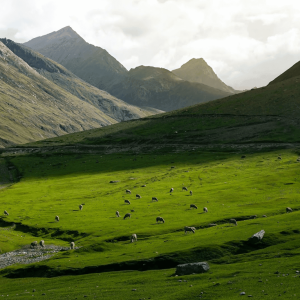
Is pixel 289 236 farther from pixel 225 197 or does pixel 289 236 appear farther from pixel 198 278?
pixel 225 197

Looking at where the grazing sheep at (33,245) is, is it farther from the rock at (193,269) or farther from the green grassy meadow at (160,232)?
the rock at (193,269)

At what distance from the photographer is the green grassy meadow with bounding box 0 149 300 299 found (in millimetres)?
34000

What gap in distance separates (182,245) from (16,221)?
4334 centimetres

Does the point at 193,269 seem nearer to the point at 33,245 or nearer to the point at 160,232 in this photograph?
the point at 160,232

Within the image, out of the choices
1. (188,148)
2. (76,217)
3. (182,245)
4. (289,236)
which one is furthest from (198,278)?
(188,148)

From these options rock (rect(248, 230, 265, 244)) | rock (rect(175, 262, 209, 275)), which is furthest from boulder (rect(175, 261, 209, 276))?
rock (rect(248, 230, 265, 244))

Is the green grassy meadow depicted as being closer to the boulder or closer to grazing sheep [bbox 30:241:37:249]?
the boulder

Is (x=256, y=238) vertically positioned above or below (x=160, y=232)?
above

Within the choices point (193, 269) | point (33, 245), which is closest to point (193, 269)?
point (193, 269)

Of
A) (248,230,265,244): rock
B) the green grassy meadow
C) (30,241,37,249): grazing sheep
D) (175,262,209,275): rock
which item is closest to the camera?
the green grassy meadow

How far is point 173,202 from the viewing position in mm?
84438

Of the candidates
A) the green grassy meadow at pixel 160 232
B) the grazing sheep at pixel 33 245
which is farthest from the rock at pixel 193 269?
the grazing sheep at pixel 33 245

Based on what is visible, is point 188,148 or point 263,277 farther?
point 188,148

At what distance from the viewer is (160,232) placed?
196ft
